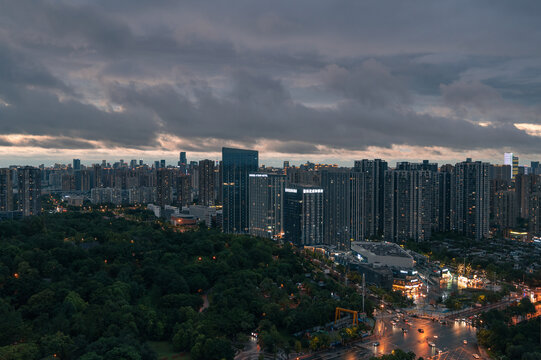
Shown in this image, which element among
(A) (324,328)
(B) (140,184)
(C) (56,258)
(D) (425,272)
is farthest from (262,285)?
(B) (140,184)

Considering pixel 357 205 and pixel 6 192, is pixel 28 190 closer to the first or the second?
pixel 6 192

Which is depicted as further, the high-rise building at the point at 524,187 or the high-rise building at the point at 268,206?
the high-rise building at the point at 524,187

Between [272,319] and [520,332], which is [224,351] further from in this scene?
[520,332]

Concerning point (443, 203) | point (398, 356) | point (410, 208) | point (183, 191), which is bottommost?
point (398, 356)

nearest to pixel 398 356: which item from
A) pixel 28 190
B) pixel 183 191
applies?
pixel 28 190

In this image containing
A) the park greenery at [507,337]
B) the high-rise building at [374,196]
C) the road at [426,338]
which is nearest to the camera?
the park greenery at [507,337]

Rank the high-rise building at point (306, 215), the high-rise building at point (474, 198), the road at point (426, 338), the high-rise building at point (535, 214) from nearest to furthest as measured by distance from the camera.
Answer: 1. the road at point (426, 338)
2. the high-rise building at point (306, 215)
3. the high-rise building at point (535, 214)
4. the high-rise building at point (474, 198)

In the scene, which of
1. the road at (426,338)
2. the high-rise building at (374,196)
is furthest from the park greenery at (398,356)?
the high-rise building at (374,196)

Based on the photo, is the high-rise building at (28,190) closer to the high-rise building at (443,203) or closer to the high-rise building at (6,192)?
the high-rise building at (6,192)
